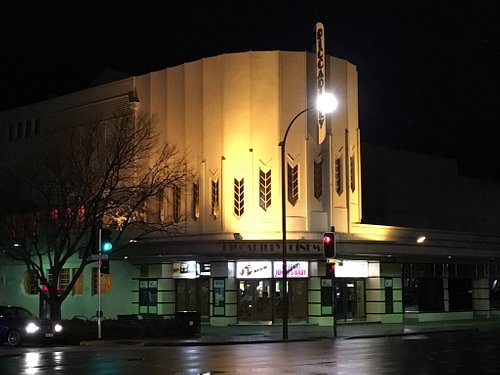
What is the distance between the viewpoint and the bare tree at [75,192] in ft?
111

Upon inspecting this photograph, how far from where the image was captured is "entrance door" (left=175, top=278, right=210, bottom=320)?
39750 millimetres

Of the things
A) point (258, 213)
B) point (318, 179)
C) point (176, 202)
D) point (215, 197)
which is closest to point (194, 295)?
point (176, 202)

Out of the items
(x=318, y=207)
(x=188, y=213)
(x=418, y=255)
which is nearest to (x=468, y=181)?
(x=418, y=255)

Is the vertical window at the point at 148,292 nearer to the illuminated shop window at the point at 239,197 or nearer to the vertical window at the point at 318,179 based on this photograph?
the illuminated shop window at the point at 239,197

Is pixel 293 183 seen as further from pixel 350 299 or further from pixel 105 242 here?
pixel 105 242

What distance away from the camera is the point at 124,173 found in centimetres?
3947

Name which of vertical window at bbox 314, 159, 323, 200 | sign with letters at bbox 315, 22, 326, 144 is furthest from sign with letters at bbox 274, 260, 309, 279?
sign with letters at bbox 315, 22, 326, 144

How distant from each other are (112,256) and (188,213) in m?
5.05

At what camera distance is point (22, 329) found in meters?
28.8

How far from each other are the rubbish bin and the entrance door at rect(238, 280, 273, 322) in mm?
5027

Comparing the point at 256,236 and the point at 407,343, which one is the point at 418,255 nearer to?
the point at 256,236

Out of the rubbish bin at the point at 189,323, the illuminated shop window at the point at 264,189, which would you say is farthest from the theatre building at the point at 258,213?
the rubbish bin at the point at 189,323

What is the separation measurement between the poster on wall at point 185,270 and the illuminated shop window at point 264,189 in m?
5.13

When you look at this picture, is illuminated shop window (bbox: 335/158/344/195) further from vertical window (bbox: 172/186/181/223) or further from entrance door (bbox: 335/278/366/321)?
vertical window (bbox: 172/186/181/223)
